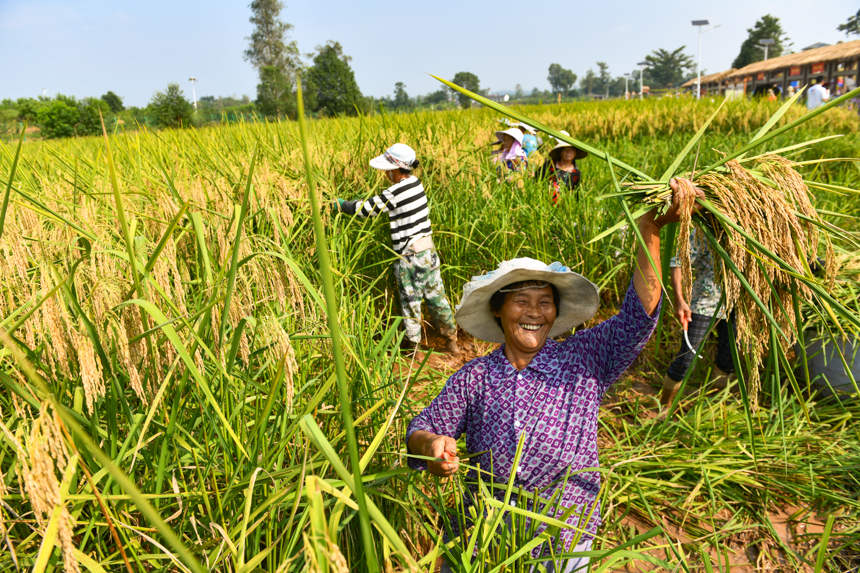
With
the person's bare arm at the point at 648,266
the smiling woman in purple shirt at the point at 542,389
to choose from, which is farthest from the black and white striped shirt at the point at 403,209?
the person's bare arm at the point at 648,266

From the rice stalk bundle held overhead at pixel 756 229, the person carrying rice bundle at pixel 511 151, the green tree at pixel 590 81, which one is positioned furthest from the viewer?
the green tree at pixel 590 81

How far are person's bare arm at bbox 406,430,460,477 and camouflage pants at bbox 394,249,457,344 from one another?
2.04 m

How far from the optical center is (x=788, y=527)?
79.8 inches

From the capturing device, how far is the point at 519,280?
168cm

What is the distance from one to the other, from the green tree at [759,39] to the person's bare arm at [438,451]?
8462 cm

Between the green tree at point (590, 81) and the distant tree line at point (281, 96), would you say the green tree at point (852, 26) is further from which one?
the green tree at point (590, 81)

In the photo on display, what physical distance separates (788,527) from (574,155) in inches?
141

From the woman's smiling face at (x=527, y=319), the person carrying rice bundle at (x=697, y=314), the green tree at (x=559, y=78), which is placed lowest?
the person carrying rice bundle at (x=697, y=314)

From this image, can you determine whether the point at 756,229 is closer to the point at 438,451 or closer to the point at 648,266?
the point at 648,266

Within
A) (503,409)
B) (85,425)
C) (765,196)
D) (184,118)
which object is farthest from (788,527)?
(184,118)

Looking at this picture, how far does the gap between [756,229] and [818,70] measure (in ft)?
101

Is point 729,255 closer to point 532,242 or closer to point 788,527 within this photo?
point 788,527

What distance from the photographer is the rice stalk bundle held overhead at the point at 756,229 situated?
1.12 metres

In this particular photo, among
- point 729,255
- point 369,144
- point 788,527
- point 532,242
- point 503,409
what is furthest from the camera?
point 369,144
